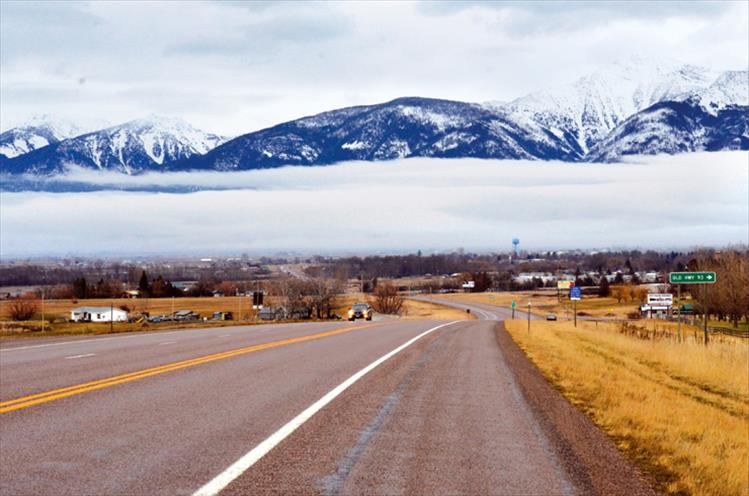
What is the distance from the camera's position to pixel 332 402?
40.3 ft

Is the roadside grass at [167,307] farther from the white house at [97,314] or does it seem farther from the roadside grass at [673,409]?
the roadside grass at [673,409]

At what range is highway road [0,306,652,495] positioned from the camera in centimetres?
746

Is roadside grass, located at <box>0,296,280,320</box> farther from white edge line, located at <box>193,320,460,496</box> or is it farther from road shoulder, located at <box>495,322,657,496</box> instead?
white edge line, located at <box>193,320,460,496</box>

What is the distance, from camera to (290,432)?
31.8ft

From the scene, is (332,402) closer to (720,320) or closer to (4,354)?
(4,354)

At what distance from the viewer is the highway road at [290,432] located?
7461mm

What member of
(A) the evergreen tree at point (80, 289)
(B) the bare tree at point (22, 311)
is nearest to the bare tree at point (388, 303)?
(B) the bare tree at point (22, 311)

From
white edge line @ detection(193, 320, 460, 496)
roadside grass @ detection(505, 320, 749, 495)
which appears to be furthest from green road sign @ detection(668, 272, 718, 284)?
white edge line @ detection(193, 320, 460, 496)

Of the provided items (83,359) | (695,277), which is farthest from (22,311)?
(83,359)

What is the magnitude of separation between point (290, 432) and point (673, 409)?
23.2 feet

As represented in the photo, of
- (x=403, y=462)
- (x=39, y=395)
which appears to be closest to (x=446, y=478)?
(x=403, y=462)

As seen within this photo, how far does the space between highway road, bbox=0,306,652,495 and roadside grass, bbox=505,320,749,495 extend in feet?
1.45

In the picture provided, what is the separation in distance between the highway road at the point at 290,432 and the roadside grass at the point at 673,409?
443mm

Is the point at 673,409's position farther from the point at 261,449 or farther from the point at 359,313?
the point at 359,313
